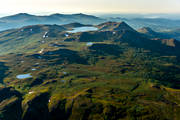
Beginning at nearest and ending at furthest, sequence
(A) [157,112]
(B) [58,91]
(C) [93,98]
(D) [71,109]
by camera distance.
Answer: (A) [157,112]
(D) [71,109]
(C) [93,98]
(B) [58,91]

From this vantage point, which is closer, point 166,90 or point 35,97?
point 35,97

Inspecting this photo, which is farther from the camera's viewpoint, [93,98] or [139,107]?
[93,98]

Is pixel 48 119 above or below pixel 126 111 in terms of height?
below

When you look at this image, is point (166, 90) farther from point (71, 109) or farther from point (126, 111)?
point (71, 109)

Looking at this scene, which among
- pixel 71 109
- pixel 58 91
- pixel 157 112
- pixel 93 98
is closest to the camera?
pixel 157 112

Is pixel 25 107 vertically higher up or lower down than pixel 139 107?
lower down

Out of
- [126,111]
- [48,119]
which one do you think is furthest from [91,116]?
[48,119]

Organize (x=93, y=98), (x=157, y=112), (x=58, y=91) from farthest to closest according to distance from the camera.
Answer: (x=58, y=91), (x=93, y=98), (x=157, y=112)

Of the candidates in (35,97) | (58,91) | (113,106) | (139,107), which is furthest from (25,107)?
(139,107)

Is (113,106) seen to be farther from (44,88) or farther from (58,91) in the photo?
(44,88)
